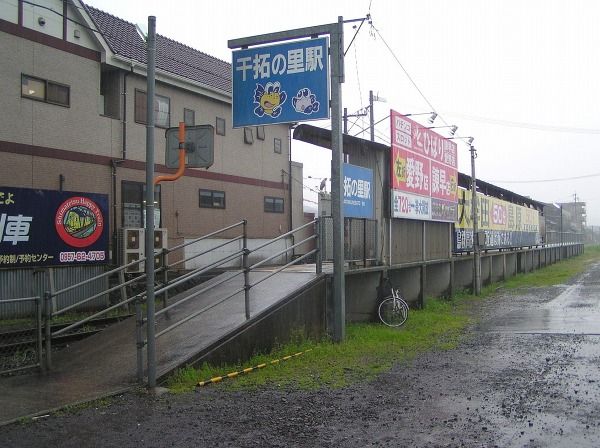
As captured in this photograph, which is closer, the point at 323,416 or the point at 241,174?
the point at 323,416

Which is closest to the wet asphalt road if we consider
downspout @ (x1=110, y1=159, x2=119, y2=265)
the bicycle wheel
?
the bicycle wheel

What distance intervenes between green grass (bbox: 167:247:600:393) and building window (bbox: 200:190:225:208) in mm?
10019

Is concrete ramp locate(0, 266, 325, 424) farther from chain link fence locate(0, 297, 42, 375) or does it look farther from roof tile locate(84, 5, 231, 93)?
roof tile locate(84, 5, 231, 93)

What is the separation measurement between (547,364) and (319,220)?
172 inches

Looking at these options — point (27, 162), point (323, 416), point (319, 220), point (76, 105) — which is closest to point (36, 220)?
point (27, 162)

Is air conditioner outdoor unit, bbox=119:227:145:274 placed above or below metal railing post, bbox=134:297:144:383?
above

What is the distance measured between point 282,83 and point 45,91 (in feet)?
29.3

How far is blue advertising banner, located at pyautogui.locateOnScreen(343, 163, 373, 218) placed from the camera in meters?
11.8

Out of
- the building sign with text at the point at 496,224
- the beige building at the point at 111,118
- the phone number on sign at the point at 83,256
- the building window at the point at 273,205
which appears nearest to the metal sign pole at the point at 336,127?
the phone number on sign at the point at 83,256

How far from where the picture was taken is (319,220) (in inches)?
405

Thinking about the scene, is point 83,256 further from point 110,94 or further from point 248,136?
point 248,136

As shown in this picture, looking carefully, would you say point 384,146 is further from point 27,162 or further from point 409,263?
point 27,162

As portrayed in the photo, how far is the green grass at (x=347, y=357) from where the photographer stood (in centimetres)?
693

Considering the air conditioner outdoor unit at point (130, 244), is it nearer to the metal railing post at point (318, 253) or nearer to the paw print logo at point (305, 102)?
the metal railing post at point (318, 253)
